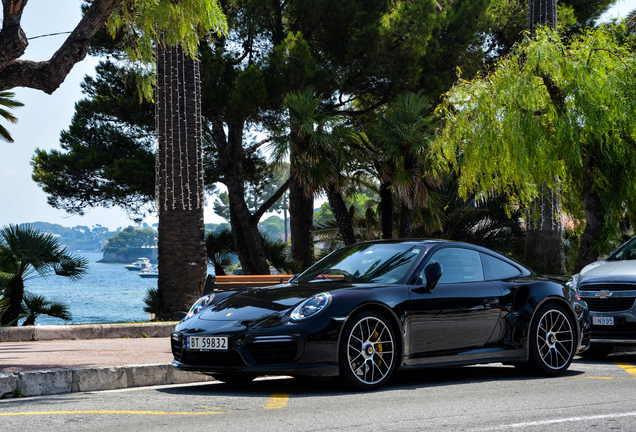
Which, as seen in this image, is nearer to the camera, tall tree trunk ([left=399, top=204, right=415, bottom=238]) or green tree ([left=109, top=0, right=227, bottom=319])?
green tree ([left=109, top=0, right=227, bottom=319])

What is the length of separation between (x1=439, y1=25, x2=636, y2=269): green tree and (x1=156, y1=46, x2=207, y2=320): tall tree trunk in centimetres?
558

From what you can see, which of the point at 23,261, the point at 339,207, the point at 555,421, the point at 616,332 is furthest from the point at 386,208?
the point at 555,421

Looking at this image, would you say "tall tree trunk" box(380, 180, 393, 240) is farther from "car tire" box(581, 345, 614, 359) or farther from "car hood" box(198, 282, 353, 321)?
"car hood" box(198, 282, 353, 321)

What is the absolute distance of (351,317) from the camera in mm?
6195

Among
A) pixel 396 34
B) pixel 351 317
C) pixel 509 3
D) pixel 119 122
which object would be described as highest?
pixel 509 3

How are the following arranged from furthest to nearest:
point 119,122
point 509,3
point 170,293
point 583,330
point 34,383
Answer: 1. point 509,3
2. point 119,122
3. point 170,293
4. point 583,330
5. point 34,383

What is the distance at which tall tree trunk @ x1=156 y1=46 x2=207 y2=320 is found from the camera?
1397 cm

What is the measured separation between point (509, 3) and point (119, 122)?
47.7ft

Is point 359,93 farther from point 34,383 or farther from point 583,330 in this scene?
point 34,383

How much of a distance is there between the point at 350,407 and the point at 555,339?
3.02 meters

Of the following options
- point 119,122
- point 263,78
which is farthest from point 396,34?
point 119,122

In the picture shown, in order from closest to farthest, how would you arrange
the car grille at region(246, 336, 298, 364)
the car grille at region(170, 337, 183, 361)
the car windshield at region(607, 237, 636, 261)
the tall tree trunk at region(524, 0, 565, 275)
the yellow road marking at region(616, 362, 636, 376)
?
the car grille at region(246, 336, 298, 364) < the car grille at region(170, 337, 183, 361) < the yellow road marking at region(616, 362, 636, 376) < the car windshield at region(607, 237, 636, 261) < the tall tree trunk at region(524, 0, 565, 275)

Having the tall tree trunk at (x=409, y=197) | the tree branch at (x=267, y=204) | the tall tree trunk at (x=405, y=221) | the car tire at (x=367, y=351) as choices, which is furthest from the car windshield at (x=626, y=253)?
the tree branch at (x=267, y=204)

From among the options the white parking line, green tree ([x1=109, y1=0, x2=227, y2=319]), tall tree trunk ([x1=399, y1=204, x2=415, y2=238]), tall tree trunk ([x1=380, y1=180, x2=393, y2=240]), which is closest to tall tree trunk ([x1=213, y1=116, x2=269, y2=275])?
tall tree trunk ([x1=380, y1=180, x2=393, y2=240])
